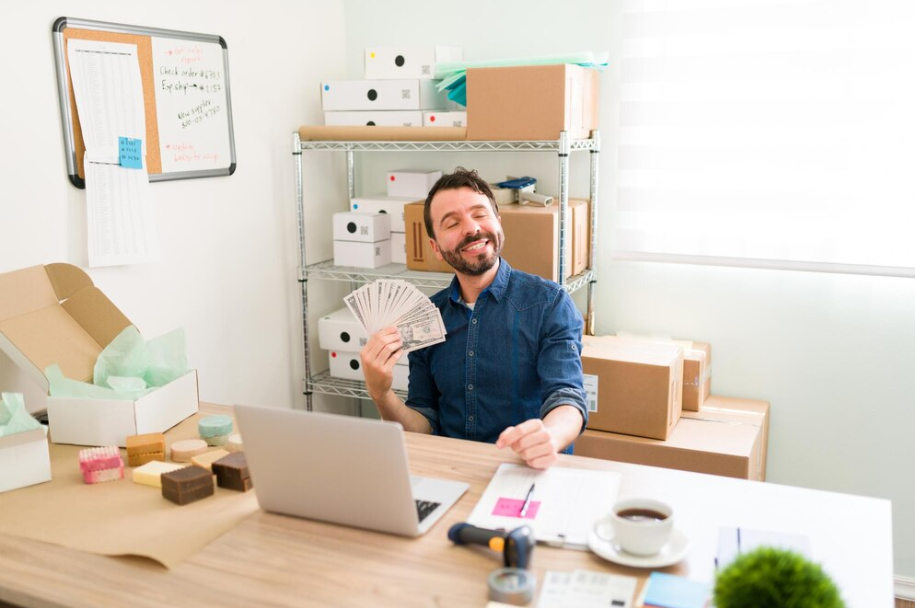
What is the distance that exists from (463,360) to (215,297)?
3.72 ft

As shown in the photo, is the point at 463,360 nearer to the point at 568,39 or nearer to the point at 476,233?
the point at 476,233

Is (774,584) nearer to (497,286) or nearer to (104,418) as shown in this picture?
(497,286)

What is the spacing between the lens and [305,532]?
139 cm

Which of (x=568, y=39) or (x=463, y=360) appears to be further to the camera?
(x=568, y=39)

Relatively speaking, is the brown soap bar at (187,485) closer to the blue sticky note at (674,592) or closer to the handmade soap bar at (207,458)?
the handmade soap bar at (207,458)

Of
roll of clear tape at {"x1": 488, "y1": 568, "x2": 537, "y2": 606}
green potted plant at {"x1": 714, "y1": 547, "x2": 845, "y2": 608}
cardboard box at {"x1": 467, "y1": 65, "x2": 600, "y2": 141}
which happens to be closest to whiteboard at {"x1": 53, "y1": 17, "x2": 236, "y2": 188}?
cardboard box at {"x1": 467, "y1": 65, "x2": 600, "y2": 141}

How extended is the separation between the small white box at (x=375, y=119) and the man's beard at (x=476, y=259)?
92cm

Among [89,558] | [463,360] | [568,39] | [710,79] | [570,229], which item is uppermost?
[568,39]

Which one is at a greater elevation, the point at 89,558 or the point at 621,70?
the point at 621,70

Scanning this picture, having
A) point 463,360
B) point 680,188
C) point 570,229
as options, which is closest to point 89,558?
point 463,360

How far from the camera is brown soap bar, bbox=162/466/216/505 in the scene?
5.01 ft

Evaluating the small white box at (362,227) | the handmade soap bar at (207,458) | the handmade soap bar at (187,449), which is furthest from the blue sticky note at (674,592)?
the small white box at (362,227)

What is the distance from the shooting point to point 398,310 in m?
1.96

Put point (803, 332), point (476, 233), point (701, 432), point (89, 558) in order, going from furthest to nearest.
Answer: point (803, 332) → point (701, 432) → point (476, 233) → point (89, 558)
